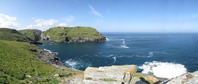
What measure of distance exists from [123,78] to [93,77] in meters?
3.08

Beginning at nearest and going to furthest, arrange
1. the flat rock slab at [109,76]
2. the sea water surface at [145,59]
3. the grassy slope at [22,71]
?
the flat rock slab at [109,76], the grassy slope at [22,71], the sea water surface at [145,59]

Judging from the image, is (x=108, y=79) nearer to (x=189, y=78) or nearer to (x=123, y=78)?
(x=123, y=78)

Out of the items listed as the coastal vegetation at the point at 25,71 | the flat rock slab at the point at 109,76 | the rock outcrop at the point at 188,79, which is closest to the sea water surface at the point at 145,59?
the coastal vegetation at the point at 25,71

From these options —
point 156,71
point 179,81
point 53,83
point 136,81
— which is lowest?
point 156,71

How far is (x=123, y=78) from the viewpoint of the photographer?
9438 millimetres

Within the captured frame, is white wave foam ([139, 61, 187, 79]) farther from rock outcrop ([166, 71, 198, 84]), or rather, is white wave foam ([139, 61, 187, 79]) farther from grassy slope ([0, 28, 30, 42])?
grassy slope ([0, 28, 30, 42])

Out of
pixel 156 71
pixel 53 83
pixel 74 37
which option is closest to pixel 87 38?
pixel 74 37

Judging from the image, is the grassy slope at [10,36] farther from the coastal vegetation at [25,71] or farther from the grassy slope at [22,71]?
the grassy slope at [22,71]

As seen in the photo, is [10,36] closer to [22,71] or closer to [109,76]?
[22,71]

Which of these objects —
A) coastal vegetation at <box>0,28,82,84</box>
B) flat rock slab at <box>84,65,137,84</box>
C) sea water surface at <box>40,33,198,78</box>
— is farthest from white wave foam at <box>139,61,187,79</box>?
flat rock slab at <box>84,65,137,84</box>

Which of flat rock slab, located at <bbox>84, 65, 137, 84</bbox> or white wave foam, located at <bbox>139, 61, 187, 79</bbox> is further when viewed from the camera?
white wave foam, located at <bbox>139, 61, 187, 79</bbox>

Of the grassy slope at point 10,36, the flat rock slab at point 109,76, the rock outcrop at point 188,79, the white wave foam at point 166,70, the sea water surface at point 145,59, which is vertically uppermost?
the grassy slope at point 10,36

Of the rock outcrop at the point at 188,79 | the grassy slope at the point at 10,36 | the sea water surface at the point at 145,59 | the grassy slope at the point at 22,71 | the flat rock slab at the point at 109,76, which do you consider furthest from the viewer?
the grassy slope at the point at 10,36

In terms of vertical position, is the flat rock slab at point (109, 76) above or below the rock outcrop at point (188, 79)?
below
